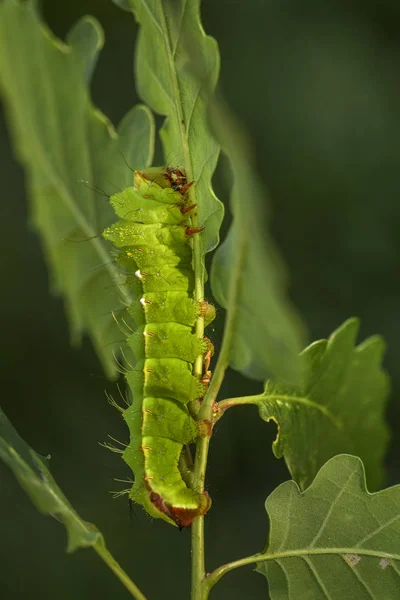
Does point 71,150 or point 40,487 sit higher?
point 71,150

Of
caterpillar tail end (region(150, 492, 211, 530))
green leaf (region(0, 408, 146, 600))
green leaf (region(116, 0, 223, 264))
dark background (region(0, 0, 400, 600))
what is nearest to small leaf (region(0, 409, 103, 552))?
green leaf (region(0, 408, 146, 600))

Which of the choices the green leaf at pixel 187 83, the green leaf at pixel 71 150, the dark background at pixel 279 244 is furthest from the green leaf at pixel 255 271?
the dark background at pixel 279 244

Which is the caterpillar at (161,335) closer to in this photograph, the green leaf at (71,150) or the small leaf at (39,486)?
the green leaf at (71,150)

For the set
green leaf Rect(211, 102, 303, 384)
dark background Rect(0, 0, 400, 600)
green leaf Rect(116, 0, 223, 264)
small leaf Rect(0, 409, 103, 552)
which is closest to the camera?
green leaf Rect(211, 102, 303, 384)

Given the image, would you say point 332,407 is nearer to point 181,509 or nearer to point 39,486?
point 181,509

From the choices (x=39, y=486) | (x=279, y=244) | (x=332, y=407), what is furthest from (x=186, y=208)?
(x=279, y=244)

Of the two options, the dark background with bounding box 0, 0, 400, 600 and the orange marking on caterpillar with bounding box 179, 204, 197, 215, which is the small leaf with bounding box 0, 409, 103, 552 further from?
the dark background with bounding box 0, 0, 400, 600

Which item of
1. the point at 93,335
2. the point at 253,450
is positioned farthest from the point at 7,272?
the point at 93,335
